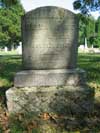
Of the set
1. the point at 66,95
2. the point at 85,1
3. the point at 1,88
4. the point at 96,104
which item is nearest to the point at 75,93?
the point at 66,95

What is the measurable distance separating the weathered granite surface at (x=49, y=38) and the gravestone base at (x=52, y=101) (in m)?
0.73

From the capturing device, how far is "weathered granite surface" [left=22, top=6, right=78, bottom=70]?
7.32 m

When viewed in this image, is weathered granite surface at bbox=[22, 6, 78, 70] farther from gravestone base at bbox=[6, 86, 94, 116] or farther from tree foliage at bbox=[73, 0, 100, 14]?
tree foliage at bbox=[73, 0, 100, 14]

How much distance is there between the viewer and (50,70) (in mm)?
7488

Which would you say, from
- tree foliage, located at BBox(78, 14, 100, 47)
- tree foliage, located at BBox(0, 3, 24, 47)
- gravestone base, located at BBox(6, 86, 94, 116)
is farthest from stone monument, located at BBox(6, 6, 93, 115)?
tree foliage, located at BBox(78, 14, 100, 47)

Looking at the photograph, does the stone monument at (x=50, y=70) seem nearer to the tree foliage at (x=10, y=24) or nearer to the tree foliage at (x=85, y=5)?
the tree foliage at (x=85, y=5)

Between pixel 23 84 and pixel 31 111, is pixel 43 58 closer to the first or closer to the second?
pixel 23 84

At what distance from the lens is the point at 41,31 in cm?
738

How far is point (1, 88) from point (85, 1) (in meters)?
8.48

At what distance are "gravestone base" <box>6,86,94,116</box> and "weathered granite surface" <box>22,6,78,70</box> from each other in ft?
2.40

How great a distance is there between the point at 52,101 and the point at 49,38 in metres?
1.31

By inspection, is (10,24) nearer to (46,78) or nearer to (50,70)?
(50,70)

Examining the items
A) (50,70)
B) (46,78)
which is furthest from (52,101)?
(50,70)

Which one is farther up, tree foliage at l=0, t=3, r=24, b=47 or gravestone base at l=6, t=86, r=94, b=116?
tree foliage at l=0, t=3, r=24, b=47
